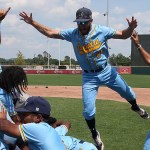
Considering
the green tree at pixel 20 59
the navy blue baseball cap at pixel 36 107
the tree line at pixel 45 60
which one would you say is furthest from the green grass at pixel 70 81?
the green tree at pixel 20 59

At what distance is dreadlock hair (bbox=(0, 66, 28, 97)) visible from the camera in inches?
165

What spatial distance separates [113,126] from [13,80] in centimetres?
461

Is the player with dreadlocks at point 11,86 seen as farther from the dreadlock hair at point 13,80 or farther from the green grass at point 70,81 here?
the green grass at point 70,81

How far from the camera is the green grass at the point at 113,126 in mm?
6910

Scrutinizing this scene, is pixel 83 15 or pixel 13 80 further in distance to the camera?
pixel 83 15

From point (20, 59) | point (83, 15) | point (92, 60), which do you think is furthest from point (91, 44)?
point (20, 59)

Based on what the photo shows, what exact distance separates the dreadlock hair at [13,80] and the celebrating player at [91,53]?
2.56 m

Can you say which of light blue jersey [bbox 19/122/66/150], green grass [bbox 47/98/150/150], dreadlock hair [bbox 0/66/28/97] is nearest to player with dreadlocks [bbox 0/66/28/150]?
dreadlock hair [bbox 0/66/28/97]

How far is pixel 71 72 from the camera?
47.3m

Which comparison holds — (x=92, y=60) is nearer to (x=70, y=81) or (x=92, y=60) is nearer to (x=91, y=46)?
(x=91, y=46)

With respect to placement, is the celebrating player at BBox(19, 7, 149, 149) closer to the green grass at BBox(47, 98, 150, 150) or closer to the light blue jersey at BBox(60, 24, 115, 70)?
the light blue jersey at BBox(60, 24, 115, 70)

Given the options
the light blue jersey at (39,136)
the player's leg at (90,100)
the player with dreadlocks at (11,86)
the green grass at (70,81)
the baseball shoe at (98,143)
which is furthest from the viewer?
the green grass at (70,81)

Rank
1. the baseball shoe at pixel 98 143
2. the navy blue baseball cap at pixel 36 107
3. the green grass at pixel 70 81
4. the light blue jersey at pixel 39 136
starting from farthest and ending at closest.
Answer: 1. the green grass at pixel 70 81
2. the baseball shoe at pixel 98 143
3. the navy blue baseball cap at pixel 36 107
4. the light blue jersey at pixel 39 136

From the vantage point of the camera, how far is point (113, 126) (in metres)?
8.46
